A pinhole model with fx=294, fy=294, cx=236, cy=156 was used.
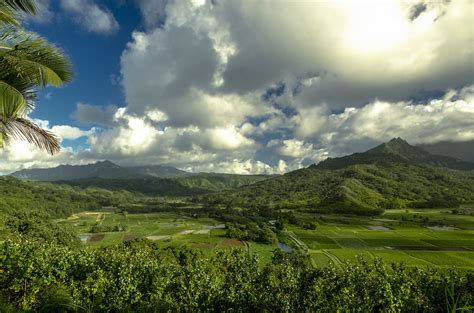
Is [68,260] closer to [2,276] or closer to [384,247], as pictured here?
[2,276]

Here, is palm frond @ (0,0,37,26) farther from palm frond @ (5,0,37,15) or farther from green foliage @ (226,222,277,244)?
green foliage @ (226,222,277,244)

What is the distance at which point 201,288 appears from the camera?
65.0 feet

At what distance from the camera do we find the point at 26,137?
11.8 metres

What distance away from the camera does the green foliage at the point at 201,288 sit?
17.4 metres

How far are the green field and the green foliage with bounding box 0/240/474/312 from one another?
5458 cm

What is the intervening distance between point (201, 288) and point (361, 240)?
10615 cm

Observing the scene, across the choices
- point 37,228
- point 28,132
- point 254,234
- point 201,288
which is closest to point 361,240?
point 254,234

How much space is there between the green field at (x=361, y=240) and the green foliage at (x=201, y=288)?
54.6 meters

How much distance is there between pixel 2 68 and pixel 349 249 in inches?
4099

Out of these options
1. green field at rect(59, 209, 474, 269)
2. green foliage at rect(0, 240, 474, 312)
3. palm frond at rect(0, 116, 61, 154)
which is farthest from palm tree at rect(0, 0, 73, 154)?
green field at rect(59, 209, 474, 269)

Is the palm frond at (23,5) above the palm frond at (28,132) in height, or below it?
above

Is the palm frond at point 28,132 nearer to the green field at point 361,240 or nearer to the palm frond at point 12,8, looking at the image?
the palm frond at point 12,8

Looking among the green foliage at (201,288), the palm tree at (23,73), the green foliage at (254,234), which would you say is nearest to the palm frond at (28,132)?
the palm tree at (23,73)

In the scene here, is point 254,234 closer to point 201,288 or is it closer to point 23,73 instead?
point 201,288
